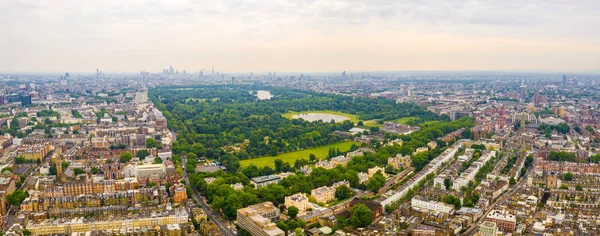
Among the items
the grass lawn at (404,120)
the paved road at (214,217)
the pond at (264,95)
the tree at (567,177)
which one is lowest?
the paved road at (214,217)

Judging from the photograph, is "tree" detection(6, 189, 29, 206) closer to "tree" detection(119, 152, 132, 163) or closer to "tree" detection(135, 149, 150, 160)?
"tree" detection(119, 152, 132, 163)

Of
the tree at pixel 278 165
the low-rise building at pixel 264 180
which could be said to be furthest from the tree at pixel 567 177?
the tree at pixel 278 165

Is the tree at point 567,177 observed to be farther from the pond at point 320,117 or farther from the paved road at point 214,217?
the pond at point 320,117

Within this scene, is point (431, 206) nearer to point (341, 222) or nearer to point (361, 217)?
point (361, 217)

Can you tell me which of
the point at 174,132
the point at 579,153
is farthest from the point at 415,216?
the point at 174,132

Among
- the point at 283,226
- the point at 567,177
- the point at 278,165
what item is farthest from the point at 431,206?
the point at 278,165

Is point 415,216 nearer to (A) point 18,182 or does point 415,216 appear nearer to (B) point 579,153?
(B) point 579,153

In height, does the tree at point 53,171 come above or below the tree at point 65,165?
below
